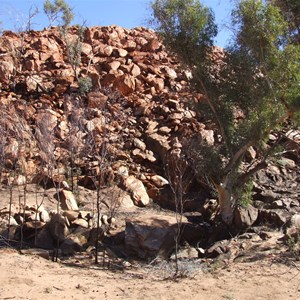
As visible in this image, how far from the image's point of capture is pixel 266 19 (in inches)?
359

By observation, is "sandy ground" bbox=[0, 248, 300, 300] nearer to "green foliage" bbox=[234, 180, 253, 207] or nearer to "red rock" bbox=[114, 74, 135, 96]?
"green foliage" bbox=[234, 180, 253, 207]

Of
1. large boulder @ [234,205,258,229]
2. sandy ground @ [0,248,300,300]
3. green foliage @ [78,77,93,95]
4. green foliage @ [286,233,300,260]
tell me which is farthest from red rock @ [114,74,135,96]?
green foliage @ [286,233,300,260]

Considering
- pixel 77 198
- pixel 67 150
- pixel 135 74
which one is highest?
pixel 135 74

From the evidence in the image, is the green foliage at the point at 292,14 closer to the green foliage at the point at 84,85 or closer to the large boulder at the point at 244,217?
the large boulder at the point at 244,217

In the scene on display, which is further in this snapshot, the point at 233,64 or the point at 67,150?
the point at 67,150

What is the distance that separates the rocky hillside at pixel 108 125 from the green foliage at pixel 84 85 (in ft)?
0.12

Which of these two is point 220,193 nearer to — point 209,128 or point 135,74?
point 209,128

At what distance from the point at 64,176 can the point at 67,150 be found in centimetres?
101

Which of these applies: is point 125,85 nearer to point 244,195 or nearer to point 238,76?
point 238,76

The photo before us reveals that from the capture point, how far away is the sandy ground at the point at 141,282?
21.2 feet

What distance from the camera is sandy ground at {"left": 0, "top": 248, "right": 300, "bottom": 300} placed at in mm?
6477

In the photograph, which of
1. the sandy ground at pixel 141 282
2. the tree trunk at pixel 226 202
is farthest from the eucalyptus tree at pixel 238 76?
the sandy ground at pixel 141 282

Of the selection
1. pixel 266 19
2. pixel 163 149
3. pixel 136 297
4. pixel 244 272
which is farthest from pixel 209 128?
pixel 136 297

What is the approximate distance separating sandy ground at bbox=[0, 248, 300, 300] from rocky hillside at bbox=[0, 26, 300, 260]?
1822mm
